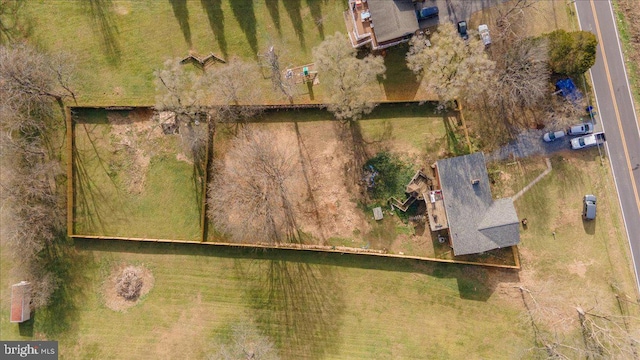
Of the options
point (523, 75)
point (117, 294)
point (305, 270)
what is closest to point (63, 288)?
point (117, 294)

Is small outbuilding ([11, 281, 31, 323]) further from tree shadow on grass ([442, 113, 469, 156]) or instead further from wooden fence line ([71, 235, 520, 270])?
tree shadow on grass ([442, 113, 469, 156])

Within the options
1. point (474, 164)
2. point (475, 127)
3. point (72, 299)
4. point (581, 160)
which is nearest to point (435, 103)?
point (475, 127)

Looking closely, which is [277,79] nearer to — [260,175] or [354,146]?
[260,175]

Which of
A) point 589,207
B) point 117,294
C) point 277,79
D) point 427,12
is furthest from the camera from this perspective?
point 117,294

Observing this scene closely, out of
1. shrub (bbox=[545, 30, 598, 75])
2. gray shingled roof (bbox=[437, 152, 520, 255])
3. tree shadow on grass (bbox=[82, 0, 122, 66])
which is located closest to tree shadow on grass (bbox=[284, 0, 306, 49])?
tree shadow on grass (bbox=[82, 0, 122, 66])

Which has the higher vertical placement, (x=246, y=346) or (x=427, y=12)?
(x=427, y=12)

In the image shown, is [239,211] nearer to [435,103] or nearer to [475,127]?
[435,103]
